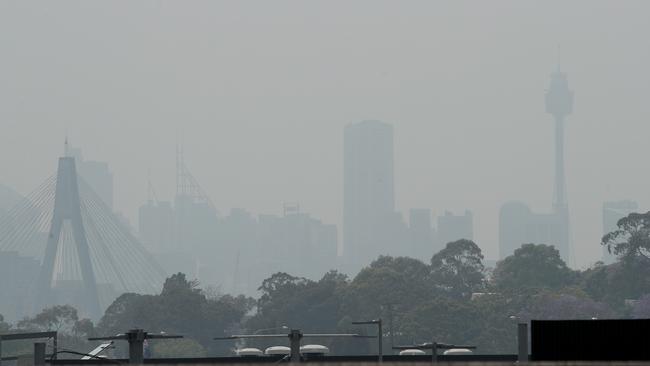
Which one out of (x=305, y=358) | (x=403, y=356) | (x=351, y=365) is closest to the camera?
(x=351, y=365)

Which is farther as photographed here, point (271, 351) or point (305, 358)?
point (271, 351)

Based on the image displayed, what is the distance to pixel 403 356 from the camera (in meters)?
108

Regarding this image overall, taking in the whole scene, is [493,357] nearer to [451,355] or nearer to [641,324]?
[451,355]

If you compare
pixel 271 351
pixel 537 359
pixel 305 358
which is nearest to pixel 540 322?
pixel 537 359

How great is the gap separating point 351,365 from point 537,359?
12720 millimetres

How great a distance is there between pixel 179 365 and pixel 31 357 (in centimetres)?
1838

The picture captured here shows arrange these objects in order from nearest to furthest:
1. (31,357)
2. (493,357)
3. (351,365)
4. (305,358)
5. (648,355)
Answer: (351,365)
(648,355)
(31,357)
(305,358)
(493,357)

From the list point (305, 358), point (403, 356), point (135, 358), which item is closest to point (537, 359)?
point (135, 358)

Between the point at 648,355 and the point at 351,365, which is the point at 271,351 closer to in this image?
the point at 648,355

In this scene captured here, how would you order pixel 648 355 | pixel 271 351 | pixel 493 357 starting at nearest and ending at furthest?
1. pixel 648 355
2. pixel 271 351
3. pixel 493 357

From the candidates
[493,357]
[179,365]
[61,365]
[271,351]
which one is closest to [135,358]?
[61,365]

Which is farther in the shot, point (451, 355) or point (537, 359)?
point (451, 355)

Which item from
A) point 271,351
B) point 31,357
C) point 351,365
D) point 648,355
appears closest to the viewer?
point 351,365

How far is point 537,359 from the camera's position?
192 feet
